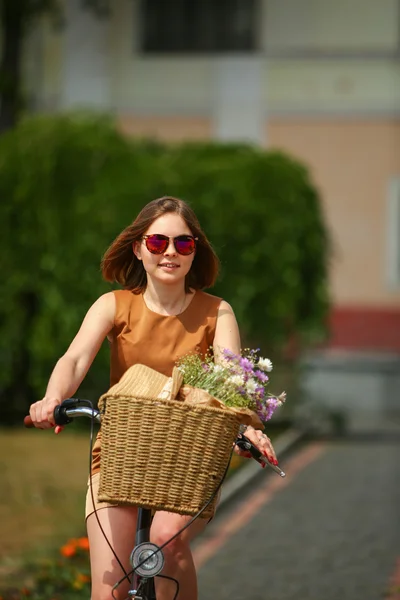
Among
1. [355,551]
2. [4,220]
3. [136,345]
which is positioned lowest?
[355,551]

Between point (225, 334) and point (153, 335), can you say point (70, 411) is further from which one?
point (225, 334)

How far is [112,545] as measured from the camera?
4191mm

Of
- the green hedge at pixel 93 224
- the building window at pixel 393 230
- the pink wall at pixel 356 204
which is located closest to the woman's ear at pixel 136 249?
the green hedge at pixel 93 224

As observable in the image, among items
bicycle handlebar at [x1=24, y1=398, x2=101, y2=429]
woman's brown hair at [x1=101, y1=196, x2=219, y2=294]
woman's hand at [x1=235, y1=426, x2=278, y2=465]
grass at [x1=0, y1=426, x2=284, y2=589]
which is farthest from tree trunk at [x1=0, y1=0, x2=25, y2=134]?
woman's hand at [x1=235, y1=426, x2=278, y2=465]

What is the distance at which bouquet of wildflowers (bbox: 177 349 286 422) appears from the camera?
157 inches

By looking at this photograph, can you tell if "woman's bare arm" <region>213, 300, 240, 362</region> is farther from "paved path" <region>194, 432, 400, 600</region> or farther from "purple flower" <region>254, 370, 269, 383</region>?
"paved path" <region>194, 432, 400, 600</region>

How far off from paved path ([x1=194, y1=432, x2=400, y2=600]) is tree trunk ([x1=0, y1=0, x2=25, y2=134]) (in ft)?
20.9

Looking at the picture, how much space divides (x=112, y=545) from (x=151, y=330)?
2.26 feet

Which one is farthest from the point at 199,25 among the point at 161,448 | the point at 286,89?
the point at 161,448

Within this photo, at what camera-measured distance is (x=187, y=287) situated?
4605 mm

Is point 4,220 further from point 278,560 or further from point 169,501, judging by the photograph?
point 169,501

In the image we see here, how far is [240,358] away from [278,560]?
198 inches

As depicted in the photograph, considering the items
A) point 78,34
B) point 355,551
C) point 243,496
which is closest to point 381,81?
point 78,34

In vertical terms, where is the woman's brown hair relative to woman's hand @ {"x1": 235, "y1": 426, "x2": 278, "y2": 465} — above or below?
above
